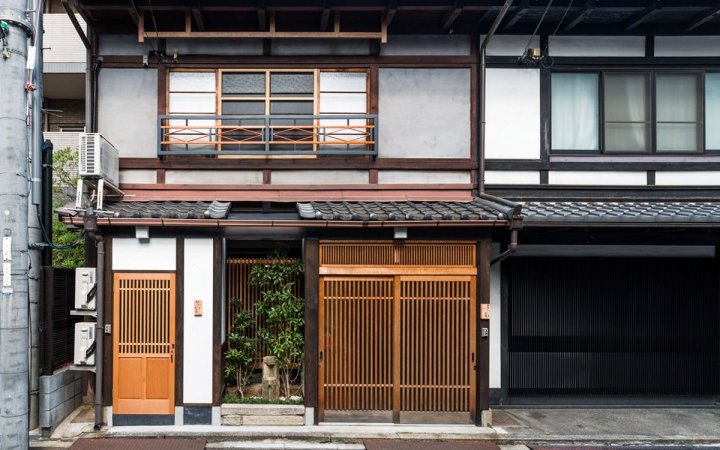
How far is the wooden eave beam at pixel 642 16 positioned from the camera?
841cm

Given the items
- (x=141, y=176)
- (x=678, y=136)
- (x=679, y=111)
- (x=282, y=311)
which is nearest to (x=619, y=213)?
(x=678, y=136)

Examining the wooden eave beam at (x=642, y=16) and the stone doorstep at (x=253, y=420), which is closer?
the stone doorstep at (x=253, y=420)

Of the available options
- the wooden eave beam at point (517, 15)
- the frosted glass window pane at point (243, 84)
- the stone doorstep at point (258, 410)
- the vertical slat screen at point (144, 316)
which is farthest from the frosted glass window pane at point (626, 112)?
the vertical slat screen at point (144, 316)

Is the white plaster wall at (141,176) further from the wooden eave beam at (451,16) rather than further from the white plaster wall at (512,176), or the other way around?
the white plaster wall at (512,176)

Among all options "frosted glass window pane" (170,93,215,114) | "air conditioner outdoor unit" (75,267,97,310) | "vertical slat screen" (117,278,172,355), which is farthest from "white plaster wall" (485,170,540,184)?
Result: "air conditioner outdoor unit" (75,267,97,310)

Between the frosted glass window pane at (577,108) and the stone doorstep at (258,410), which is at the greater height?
A: the frosted glass window pane at (577,108)

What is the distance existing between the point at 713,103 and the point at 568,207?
4191 mm

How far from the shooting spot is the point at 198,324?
25.2 ft

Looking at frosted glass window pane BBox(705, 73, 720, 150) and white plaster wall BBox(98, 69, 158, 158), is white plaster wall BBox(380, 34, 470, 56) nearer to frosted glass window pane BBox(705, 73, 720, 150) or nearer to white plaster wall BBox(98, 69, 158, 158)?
white plaster wall BBox(98, 69, 158, 158)

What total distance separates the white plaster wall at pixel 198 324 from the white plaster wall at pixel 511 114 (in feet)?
19.6

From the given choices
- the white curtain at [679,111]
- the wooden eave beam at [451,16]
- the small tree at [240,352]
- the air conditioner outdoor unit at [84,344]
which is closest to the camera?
the air conditioner outdoor unit at [84,344]

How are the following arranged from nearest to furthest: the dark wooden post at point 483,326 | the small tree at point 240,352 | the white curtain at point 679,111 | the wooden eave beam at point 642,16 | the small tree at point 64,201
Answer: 1. the dark wooden post at point 483,326
2. the small tree at point 240,352
3. the wooden eave beam at point 642,16
4. the white curtain at point 679,111
5. the small tree at point 64,201

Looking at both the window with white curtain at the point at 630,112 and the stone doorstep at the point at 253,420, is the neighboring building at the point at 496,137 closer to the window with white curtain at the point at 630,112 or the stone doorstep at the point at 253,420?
the window with white curtain at the point at 630,112

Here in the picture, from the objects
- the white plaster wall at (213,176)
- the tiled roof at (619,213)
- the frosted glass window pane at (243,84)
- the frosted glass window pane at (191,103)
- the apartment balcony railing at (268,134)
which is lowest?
the tiled roof at (619,213)
